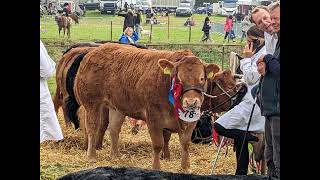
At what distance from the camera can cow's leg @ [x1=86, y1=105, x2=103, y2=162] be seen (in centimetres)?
608

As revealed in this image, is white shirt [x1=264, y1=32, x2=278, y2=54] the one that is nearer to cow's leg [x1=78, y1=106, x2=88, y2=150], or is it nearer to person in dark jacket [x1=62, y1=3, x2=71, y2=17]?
person in dark jacket [x1=62, y1=3, x2=71, y2=17]

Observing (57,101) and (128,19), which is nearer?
(128,19)

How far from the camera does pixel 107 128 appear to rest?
6.34 metres

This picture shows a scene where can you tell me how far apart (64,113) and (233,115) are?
2723 mm

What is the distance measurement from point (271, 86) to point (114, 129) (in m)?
2.70

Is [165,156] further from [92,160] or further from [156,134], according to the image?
[92,160]

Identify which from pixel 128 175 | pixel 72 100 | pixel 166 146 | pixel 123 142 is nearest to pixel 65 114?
pixel 72 100

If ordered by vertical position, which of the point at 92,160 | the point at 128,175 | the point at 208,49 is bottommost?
the point at 92,160

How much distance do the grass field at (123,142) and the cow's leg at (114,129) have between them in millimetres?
70

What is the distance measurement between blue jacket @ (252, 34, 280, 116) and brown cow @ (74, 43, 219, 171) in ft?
3.44

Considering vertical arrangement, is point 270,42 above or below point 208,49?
above

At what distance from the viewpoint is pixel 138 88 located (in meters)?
5.54

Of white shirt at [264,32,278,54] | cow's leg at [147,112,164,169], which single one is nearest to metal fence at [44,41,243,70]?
cow's leg at [147,112,164,169]
